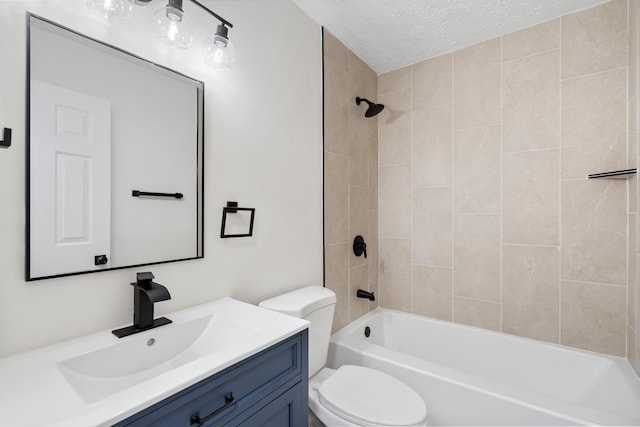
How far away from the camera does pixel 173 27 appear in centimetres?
112

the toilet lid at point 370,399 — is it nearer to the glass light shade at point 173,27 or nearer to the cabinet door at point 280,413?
the cabinet door at point 280,413

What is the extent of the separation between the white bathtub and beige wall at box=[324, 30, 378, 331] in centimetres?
30

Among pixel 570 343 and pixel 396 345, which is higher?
pixel 570 343

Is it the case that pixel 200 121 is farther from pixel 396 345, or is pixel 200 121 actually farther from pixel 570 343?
pixel 570 343

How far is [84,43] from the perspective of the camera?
98 cm

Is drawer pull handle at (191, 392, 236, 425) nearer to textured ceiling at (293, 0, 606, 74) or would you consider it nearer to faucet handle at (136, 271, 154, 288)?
faucet handle at (136, 271, 154, 288)

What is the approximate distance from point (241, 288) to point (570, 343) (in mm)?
2002

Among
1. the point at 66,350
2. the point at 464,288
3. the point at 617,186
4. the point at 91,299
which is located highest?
the point at 617,186

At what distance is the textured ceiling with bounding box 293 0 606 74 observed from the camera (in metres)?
1.75

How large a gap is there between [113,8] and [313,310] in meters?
1.40


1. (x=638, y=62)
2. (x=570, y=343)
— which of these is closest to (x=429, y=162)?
(x=638, y=62)

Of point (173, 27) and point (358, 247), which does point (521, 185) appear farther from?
point (173, 27)

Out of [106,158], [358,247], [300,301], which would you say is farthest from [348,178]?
[106,158]

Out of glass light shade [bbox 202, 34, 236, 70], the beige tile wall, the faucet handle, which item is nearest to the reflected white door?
the faucet handle
